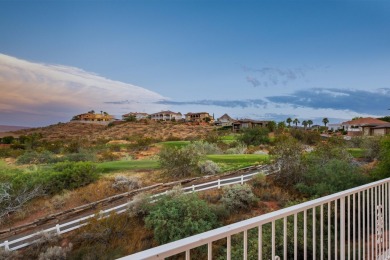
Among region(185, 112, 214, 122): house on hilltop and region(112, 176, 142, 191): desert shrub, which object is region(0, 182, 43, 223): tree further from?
region(185, 112, 214, 122): house on hilltop

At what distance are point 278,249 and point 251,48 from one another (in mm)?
11382

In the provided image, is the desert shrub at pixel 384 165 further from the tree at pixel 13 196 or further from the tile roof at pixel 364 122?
the tree at pixel 13 196

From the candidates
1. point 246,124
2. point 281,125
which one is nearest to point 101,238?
point 246,124

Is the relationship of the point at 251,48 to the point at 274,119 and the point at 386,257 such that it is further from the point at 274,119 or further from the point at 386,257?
the point at 386,257

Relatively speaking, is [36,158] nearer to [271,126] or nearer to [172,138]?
[172,138]

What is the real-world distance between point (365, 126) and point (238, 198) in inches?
374

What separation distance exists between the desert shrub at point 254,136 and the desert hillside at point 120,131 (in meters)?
1.41

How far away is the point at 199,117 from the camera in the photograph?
1456cm

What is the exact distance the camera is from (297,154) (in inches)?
509

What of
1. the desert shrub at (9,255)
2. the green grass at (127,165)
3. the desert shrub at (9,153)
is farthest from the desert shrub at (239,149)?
the desert shrub at (9,255)

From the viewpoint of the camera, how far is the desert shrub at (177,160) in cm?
1161

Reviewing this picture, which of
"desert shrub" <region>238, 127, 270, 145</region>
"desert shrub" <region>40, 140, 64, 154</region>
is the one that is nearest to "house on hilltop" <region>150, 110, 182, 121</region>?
"desert shrub" <region>238, 127, 270, 145</region>

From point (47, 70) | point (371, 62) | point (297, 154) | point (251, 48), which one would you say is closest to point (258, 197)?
point (297, 154)

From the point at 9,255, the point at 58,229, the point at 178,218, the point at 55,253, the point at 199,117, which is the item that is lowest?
the point at 9,255
